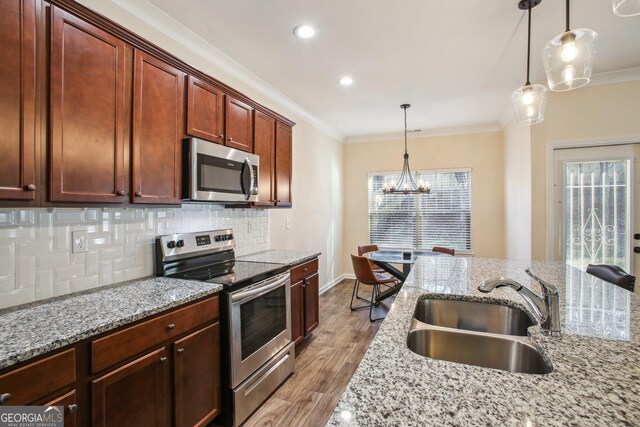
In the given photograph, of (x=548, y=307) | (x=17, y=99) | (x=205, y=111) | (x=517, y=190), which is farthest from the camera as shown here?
(x=517, y=190)

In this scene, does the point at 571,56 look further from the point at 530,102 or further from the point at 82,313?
the point at 82,313

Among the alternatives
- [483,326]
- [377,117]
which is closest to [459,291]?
[483,326]

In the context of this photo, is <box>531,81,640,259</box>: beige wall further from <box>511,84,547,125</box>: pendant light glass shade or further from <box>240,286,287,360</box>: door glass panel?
<box>240,286,287,360</box>: door glass panel

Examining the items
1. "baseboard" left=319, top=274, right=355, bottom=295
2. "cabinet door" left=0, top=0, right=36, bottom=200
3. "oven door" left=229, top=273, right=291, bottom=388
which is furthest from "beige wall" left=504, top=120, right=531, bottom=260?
"cabinet door" left=0, top=0, right=36, bottom=200

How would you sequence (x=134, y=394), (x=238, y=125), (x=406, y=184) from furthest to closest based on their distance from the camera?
1. (x=406, y=184)
2. (x=238, y=125)
3. (x=134, y=394)

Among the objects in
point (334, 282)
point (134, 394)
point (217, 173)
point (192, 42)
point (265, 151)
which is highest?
point (192, 42)

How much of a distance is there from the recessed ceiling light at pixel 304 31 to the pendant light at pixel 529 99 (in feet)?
4.71

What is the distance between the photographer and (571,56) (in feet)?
4.70

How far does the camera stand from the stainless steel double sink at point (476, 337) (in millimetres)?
1079

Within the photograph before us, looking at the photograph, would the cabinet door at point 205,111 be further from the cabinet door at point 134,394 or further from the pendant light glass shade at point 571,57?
the pendant light glass shade at point 571,57

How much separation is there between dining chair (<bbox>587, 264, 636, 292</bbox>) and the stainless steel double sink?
1.29 meters

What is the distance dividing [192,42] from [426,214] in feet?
14.4

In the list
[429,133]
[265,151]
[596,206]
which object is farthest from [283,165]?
[596,206]

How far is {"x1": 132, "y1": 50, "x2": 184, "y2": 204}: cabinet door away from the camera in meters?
1.75
